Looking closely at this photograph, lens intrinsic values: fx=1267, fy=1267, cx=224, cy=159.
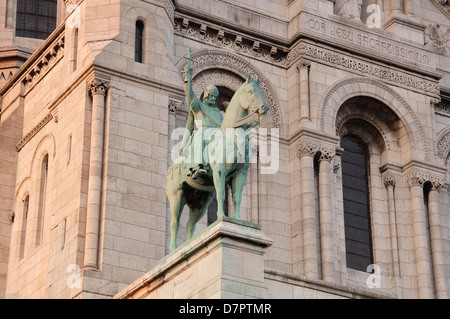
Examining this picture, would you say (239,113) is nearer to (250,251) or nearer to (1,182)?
(250,251)

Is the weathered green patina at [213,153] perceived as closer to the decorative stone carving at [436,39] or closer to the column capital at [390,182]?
the column capital at [390,182]

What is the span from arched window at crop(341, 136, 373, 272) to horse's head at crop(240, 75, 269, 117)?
12.4m

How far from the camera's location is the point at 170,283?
28125mm

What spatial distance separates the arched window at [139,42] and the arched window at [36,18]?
14688 millimetres

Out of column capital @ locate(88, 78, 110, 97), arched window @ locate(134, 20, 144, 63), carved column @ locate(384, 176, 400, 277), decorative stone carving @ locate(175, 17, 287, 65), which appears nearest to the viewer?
column capital @ locate(88, 78, 110, 97)

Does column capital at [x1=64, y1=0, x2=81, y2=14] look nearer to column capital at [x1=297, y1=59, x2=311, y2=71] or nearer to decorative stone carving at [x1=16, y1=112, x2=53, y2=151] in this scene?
decorative stone carving at [x1=16, y1=112, x2=53, y2=151]

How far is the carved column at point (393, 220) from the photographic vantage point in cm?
3969

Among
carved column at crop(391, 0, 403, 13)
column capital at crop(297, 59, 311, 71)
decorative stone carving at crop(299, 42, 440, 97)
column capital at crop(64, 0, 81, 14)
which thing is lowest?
column capital at crop(297, 59, 311, 71)

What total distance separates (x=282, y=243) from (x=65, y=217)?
22.8ft

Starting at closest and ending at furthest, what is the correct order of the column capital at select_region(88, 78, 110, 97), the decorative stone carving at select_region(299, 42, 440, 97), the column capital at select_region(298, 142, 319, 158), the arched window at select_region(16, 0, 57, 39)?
the column capital at select_region(88, 78, 110, 97) → the column capital at select_region(298, 142, 319, 158) → the decorative stone carving at select_region(299, 42, 440, 97) → the arched window at select_region(16, 0, 57, 39)

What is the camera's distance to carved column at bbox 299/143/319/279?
37250 mm

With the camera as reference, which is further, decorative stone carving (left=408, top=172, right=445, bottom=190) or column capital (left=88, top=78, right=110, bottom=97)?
decorative stone carving (left=408, top=172, right=445, bottom=190)

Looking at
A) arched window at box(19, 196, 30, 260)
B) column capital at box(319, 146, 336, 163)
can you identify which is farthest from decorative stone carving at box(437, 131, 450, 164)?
arched window at box(19, 196, 30, 260)

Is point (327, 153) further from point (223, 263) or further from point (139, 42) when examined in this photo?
point (223, 263)
